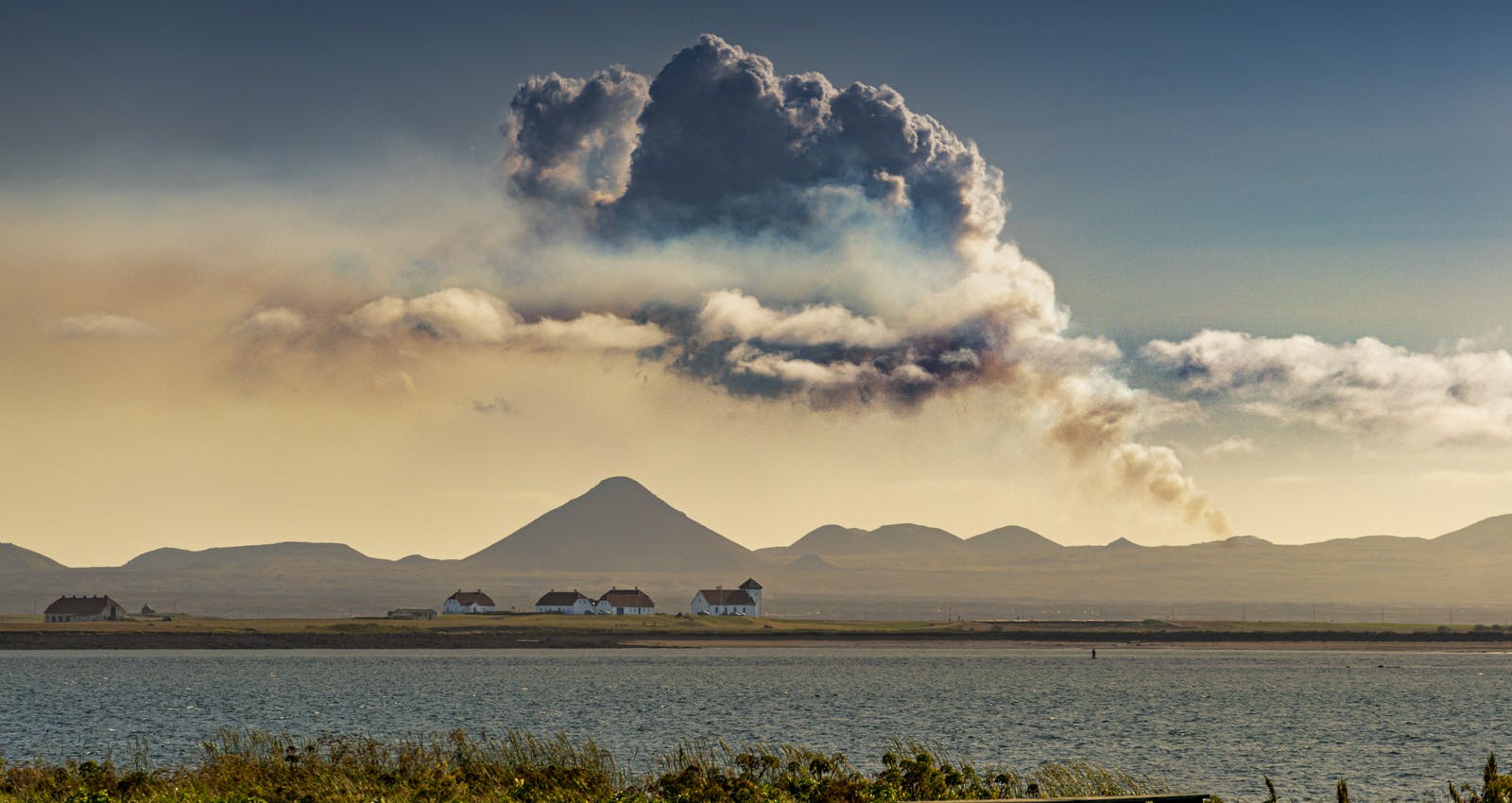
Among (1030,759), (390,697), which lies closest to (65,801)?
(1030,759)

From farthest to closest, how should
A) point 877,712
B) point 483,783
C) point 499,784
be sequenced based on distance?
point 877,712 → point 499,784 → point 483,783

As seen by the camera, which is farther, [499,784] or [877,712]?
[877,712]

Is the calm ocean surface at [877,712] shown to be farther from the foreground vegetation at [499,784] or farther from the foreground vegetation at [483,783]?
the foreground vegetation at [499,784]

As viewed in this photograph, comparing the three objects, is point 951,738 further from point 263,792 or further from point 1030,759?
point 263,792

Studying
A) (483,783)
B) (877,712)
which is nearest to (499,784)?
(483,783)

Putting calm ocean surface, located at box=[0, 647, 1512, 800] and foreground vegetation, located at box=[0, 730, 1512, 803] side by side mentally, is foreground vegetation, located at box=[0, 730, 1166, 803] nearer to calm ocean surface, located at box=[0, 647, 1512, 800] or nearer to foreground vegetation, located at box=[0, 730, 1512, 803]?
foreground vegetation, located at box=[0, 730, 1512, 803]

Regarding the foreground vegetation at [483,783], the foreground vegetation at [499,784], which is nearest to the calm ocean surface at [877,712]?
the foreground vegetation at [483,783]

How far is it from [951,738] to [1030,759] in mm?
13189

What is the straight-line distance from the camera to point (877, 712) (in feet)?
372

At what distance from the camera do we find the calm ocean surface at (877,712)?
78.3m

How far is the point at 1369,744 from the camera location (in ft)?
288

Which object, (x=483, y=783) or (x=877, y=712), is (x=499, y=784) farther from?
(x=877, y=712)

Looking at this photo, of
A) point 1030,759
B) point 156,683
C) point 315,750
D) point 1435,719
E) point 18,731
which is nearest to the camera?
point 315,750

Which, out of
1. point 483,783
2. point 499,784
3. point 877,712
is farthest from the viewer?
point 877,712
